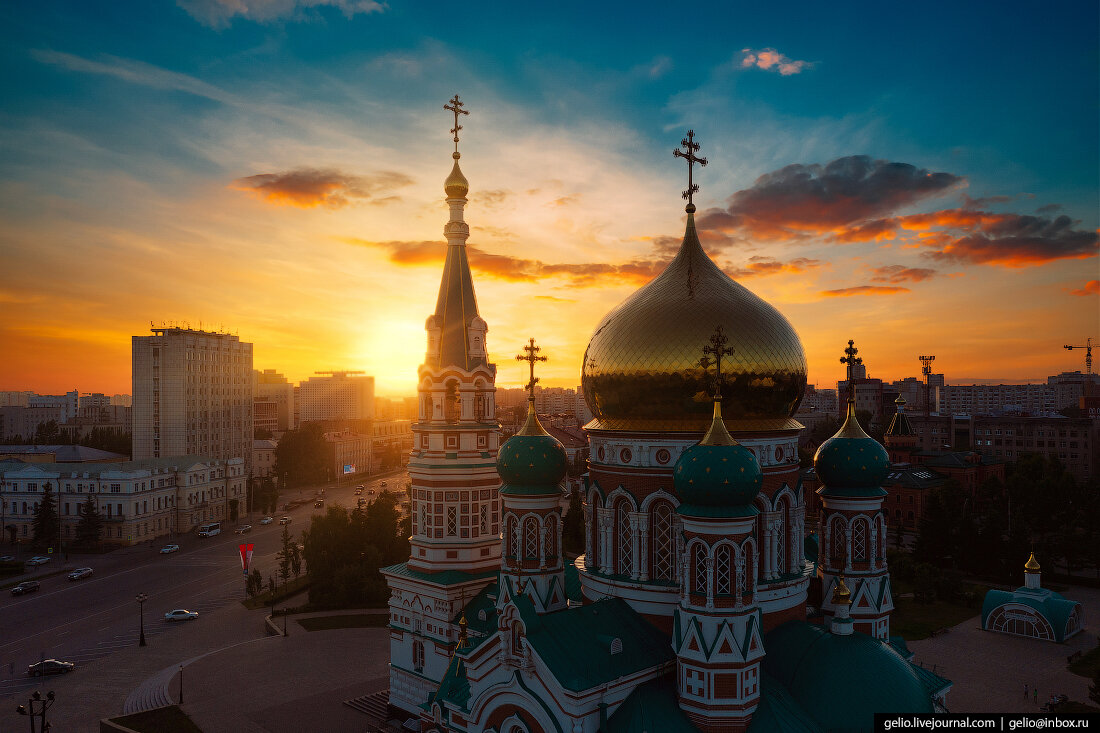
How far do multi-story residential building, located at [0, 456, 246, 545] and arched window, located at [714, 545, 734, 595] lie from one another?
173ft

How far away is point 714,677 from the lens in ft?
42.9

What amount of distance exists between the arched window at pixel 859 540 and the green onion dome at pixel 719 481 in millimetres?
4667

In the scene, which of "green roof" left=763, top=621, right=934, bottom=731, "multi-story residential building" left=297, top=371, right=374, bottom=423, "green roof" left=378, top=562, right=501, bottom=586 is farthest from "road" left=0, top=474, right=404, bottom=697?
"multi-story residential building" left=297, top=371, right=374, bottom=423

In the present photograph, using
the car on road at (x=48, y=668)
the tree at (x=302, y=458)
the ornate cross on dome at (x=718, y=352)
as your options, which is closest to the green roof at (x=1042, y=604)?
the ornate cross on dome at (x=718, y=352)

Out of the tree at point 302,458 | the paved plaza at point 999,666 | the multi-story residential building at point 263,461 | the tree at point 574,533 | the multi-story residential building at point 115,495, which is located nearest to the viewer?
the paved plaza at point 999,666

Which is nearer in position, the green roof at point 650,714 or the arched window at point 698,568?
the green roof at point 650,714

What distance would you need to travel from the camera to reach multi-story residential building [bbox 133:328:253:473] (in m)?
67.8

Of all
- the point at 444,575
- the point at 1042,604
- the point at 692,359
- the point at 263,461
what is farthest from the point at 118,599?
the point at 263,461

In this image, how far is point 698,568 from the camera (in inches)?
531

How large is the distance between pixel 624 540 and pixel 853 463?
5851 millimetres

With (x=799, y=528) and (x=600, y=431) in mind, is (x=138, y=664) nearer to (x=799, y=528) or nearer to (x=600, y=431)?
(x=600, y=431)

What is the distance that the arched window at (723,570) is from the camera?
1334 cm

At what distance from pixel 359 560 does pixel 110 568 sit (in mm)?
21021

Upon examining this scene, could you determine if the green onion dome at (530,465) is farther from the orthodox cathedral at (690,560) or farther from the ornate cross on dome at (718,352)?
the ornate cross on dome at (718,352)
